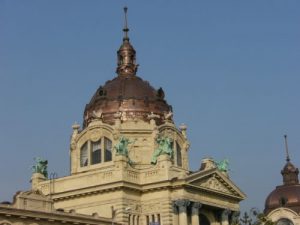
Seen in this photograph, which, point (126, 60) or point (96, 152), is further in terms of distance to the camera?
point (126, 60)

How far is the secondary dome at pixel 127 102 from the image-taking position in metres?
86.2

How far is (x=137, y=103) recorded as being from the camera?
87062 mm

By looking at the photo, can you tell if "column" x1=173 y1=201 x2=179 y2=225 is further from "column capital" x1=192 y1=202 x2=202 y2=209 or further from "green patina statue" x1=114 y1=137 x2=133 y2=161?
"green patina statue" x1=114 y1=137 x2=133 y2=161

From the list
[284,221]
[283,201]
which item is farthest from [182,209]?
[283,201]

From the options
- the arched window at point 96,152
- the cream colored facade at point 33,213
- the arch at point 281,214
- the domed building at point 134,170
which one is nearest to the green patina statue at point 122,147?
the domed building at point 134,170

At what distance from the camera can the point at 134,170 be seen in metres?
76.4

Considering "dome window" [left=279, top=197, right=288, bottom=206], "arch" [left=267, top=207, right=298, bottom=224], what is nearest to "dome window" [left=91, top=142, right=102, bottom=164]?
"arch" [left=267, top=207, right=298, bottom=224]

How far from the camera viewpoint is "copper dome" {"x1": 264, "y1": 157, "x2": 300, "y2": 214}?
413ft

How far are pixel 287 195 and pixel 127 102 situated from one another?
175 ft

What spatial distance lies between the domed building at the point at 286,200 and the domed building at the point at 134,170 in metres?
39.8

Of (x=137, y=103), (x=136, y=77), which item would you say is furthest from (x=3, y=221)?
(x=136, y=77)

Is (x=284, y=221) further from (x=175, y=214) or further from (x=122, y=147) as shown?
(x=122, y=147)

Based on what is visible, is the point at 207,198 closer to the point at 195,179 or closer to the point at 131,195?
the point at 195,179

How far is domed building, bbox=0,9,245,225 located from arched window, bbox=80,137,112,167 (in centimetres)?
12
